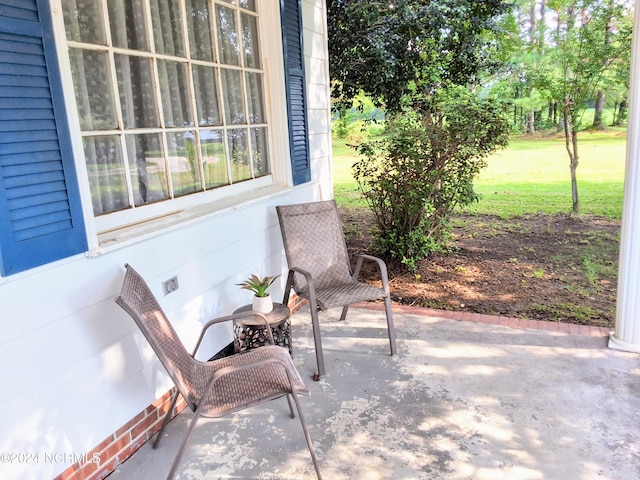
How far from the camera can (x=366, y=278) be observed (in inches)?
178

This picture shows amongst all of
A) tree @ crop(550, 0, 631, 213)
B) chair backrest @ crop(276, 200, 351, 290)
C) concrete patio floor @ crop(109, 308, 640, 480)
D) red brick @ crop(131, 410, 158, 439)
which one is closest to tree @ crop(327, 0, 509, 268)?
tree @ crop(550, 0, 631, 213)

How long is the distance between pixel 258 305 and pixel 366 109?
4.06m

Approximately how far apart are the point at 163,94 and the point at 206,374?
4.63 ft

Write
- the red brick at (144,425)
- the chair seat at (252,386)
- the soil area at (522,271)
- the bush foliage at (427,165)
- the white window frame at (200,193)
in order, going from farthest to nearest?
the bush foliage at (427,165) → the soil area at (522,271) → the red brick at (144,425) → the chair seat at (252,386) → the white window frame at (200,193)

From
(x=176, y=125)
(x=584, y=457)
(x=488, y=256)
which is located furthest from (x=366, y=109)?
(x=584, y=457)

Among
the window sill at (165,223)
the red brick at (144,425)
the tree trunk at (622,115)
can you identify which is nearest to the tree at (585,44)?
the window sill at (165,223)

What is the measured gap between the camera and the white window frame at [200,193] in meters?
1.80

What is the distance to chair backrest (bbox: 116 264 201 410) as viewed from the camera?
5.92ft

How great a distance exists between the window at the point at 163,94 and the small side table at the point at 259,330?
797 mm

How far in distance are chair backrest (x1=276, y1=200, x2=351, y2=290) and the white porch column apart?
172 cm

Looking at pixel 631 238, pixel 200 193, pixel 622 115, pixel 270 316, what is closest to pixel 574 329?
pixel 631 238

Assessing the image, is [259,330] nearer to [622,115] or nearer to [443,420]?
[443,420]

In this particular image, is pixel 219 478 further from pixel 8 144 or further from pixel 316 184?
pixel 316 184

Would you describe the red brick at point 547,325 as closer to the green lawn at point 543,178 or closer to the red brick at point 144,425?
the green lawn at point 543,178
